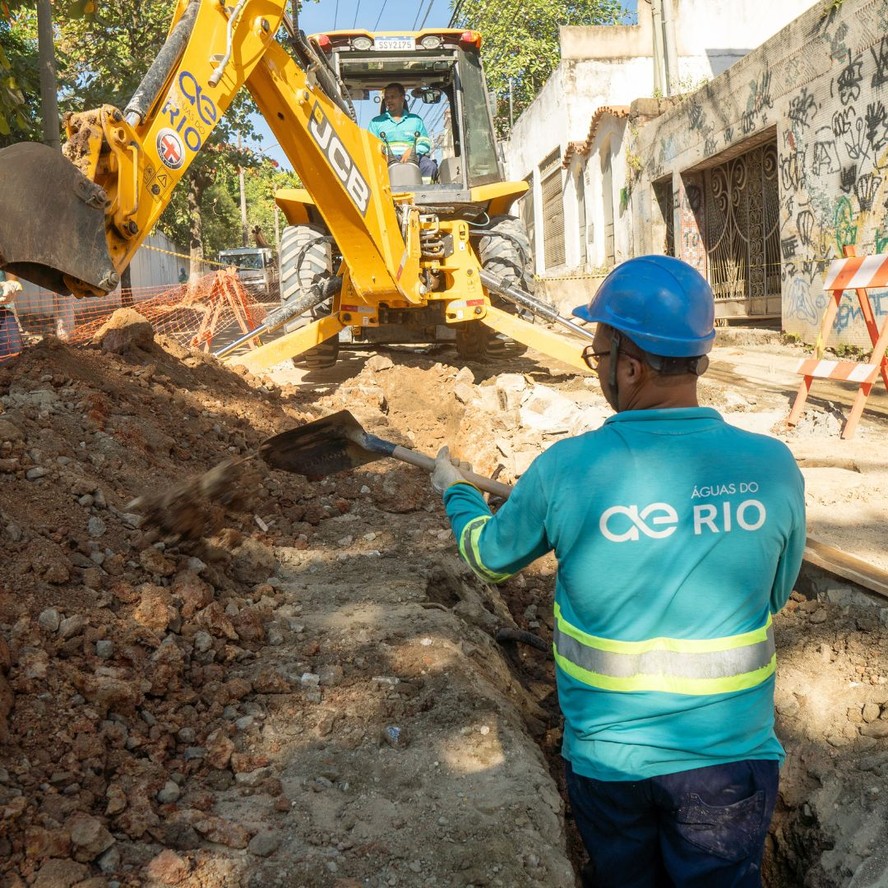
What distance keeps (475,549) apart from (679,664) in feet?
1.74

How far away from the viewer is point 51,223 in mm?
3637

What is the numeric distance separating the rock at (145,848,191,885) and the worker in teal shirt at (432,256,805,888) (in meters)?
0.97

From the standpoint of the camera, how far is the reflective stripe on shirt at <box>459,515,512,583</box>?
2.07 meters

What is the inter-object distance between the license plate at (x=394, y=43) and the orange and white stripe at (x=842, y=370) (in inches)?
196

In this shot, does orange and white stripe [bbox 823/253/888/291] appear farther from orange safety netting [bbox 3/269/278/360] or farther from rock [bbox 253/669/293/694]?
orange safety netting [bbox 3/269/278/360]

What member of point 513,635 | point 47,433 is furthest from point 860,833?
point 47,433

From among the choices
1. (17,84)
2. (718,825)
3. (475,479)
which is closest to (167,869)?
(718,825)

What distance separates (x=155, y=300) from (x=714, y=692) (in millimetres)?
15087

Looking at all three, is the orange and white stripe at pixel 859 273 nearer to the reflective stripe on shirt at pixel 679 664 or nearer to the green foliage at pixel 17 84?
the reflective stripe on shirt at pixel 679 664

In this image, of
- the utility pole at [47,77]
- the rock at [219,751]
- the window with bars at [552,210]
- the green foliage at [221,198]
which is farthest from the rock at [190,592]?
the window with bars at [552,210]

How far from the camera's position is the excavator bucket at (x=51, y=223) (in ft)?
11.5

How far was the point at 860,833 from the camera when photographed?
2.62 m

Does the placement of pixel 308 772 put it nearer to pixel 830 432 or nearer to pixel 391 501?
pixel 391 501

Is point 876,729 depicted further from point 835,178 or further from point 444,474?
Answer: point 835,178
